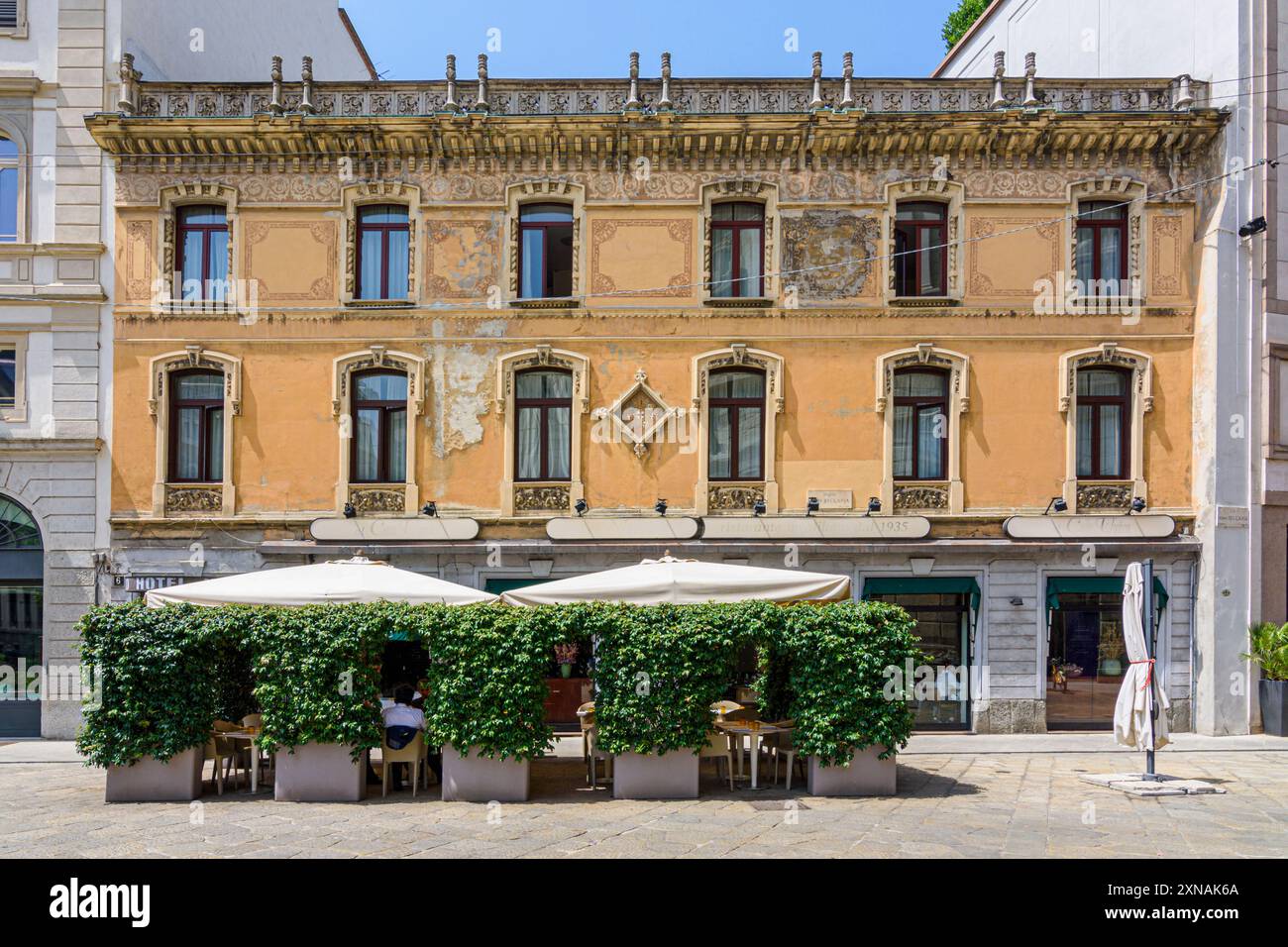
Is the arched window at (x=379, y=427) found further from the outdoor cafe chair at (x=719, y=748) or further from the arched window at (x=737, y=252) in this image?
the outdoor cafe chair at (x=719, y=748)

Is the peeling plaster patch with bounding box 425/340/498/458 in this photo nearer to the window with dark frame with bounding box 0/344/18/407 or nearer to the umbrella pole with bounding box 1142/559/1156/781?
the window with dark frame with bounding box 0/344/18/407

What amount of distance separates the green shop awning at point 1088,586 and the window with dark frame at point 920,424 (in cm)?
276

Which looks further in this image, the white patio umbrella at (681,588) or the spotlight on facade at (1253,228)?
the spotlight on facade at (1253,228)

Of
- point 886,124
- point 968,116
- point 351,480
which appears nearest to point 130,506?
point 351,480

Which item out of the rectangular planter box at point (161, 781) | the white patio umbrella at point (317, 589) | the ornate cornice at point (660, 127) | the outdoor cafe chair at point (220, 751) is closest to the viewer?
the rectangular planter box at point (161, 781)

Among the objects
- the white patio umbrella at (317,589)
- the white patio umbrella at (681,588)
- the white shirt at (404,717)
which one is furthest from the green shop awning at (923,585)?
the white shirt at (404,717)

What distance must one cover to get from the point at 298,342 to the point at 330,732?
9745 millimetres

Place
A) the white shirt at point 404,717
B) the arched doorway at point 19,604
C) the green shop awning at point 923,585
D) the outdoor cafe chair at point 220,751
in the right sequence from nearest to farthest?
the white shirt at point 404,717, the outdoor cafe chair at point 220,751, the arched doorway at point 19,604, the green shop awning at point 923,585

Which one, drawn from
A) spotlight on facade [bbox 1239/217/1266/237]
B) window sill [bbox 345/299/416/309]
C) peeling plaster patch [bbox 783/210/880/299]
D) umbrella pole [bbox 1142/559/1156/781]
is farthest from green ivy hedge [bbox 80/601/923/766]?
spotlight on facade [bbox 1239/217/1266/237]

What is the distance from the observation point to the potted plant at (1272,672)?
18516 millimetres

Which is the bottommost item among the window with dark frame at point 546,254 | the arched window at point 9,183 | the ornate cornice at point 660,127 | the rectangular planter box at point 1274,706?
the rectangular planter box at point 1274,706

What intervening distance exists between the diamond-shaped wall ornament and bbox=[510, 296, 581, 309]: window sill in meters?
1.73

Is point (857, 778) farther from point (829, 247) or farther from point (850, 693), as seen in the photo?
point (829, 247)

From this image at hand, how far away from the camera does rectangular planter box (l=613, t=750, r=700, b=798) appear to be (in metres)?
12.5
